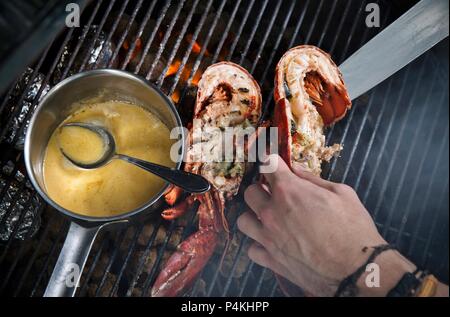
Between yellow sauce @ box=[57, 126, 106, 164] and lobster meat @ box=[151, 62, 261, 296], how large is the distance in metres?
0.42

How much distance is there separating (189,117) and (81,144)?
746 millimetres

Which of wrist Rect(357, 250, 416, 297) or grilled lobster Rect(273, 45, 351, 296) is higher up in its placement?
grilled lobster Rect(273, 45, 351, 296)

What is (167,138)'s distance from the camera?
2086 millimetres

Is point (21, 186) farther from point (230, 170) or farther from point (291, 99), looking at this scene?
point (291, 99)

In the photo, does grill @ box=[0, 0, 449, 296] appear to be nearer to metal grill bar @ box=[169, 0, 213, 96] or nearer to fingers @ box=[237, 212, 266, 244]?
metal grill bar @ box=[169, 0, 213, 96]

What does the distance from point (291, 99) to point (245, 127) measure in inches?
10.6

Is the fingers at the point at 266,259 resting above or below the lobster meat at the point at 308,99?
below

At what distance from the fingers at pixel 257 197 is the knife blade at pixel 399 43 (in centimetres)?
82

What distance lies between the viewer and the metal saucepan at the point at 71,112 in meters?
1.70

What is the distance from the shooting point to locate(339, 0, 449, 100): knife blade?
230 cm

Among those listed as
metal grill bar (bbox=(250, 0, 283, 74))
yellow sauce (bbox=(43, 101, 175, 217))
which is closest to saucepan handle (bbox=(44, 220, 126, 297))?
yellow sauce (bbox=(43, 101, 175, 217))

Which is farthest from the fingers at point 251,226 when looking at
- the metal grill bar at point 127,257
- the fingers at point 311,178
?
the metal grill bar at point 127,257

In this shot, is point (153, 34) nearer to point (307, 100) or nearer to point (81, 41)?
point (81, 41)

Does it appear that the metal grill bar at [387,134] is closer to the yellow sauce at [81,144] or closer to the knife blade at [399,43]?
the knife blade at [399,43]
